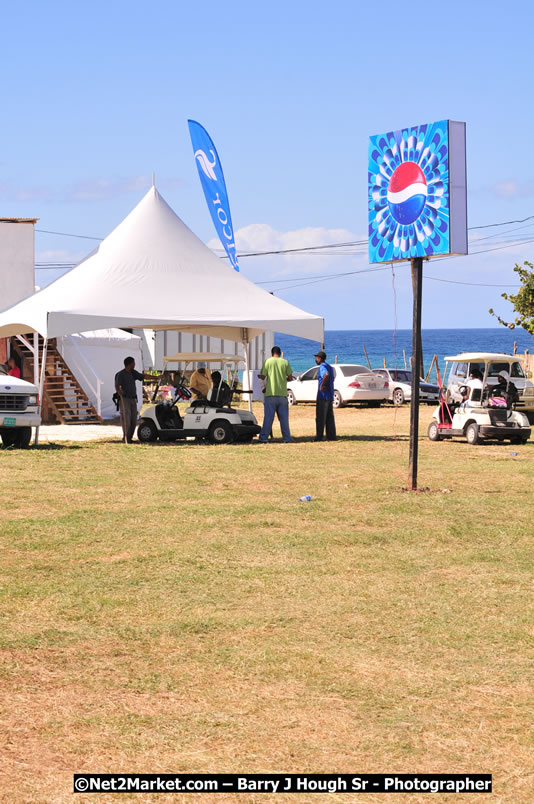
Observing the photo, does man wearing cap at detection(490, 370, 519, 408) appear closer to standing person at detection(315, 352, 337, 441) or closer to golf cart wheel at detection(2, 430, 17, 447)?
standing person at detection(315, 352, 337, 441)

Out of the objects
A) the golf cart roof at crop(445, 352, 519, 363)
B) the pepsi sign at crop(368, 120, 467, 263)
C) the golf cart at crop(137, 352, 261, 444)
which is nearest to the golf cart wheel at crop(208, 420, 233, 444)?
the golf cart at crop(137, 352, 261, 444)

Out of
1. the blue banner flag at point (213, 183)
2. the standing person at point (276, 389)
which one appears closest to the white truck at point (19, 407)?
the standing person at point (276, 389)

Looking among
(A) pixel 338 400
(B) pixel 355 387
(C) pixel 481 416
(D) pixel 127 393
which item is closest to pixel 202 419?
(D) pixel 127 393

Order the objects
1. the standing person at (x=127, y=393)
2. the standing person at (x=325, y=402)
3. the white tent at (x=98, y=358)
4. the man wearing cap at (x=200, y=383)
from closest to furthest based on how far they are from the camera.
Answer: the standing person at (x=127, y=393)
the standing person at (x=325, y=402)
the man wearing cap at (x=200, y=383)
the white tent at (x=98, y=358)

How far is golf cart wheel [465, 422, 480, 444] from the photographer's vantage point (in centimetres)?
2077

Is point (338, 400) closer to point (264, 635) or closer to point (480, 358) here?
point (480, 358)

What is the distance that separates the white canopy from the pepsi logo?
810 cm

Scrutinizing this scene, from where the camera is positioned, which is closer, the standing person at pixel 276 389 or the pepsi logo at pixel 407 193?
the pepsi logo at pixel 407 193

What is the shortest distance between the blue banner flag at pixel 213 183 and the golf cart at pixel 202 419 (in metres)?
9.74

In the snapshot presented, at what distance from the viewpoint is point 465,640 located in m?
6.42

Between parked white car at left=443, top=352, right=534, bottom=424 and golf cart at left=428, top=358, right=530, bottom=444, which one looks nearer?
golf cart at left=428, top=358, right=530, bottom=444

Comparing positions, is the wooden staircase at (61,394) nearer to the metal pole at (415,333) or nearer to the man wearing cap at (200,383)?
the man wearing cap at (200,383)

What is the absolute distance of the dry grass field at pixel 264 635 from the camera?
4633 millimetres

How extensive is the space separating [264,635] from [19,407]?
45.6ft
